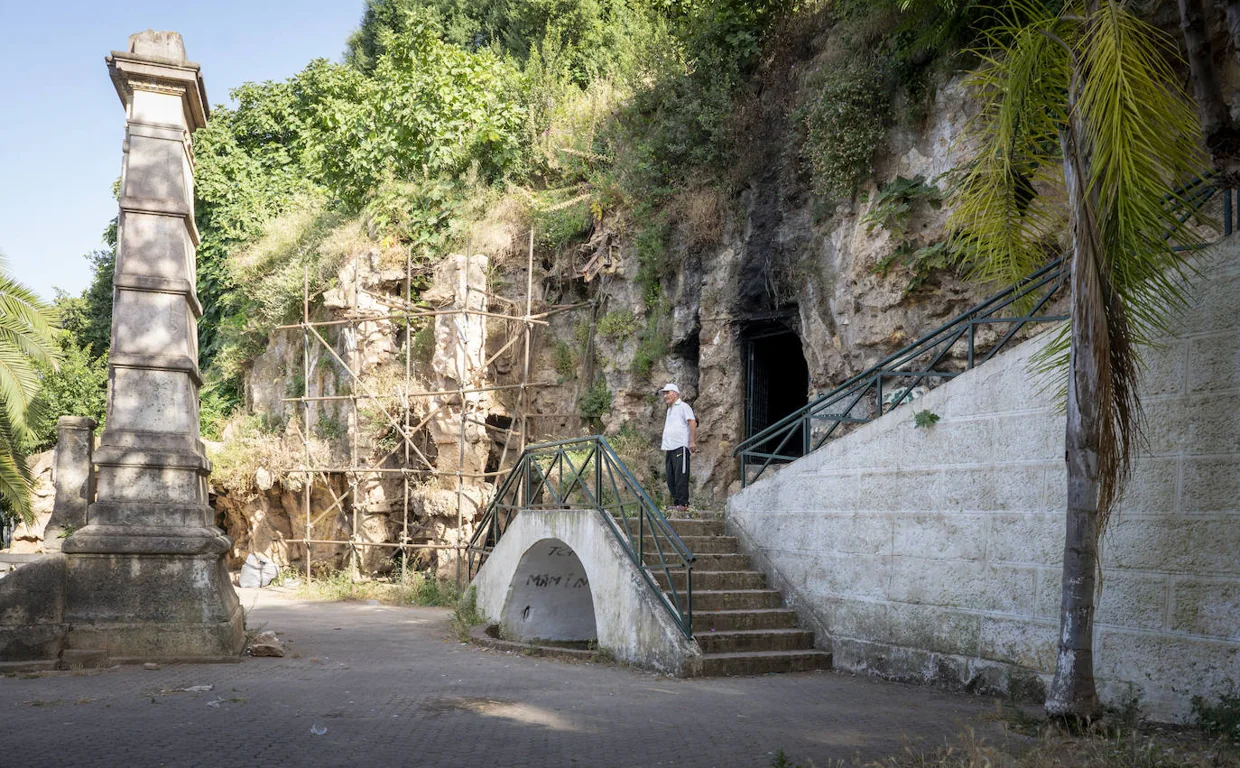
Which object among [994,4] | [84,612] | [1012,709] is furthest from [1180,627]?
[84,612]

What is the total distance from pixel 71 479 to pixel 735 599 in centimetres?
781

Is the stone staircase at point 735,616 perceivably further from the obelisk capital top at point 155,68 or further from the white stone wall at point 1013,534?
the obelisk capital top at point 155,68

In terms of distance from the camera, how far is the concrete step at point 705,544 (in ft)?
35.4

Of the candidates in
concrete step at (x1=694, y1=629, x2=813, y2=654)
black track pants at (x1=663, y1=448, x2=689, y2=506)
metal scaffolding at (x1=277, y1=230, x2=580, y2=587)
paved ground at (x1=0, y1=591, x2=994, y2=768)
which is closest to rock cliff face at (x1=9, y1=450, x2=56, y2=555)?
metal scaffolding at (x1=277, y1=230, x2=580, y2=587)

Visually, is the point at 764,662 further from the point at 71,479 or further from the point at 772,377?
the point at 772,377

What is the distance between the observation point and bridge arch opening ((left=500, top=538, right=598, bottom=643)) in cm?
1245

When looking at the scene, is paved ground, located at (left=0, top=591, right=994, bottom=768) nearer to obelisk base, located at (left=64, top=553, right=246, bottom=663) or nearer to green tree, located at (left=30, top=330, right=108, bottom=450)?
obelisk base, located at (left=64, top=553, right=246, bottom=663)

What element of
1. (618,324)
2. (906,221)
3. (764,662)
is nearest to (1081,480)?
(764,662)

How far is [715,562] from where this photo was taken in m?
10.7

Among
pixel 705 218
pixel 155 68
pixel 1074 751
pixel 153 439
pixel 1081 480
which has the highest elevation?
pixel 705 218

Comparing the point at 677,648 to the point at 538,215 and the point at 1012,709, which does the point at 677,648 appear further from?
the point at 538,215

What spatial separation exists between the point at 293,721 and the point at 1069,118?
6773mm

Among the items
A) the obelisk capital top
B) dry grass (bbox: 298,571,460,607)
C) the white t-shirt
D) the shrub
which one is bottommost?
dry grass (bbox: 298,571,460,607)

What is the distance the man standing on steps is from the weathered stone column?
664 centimetres
